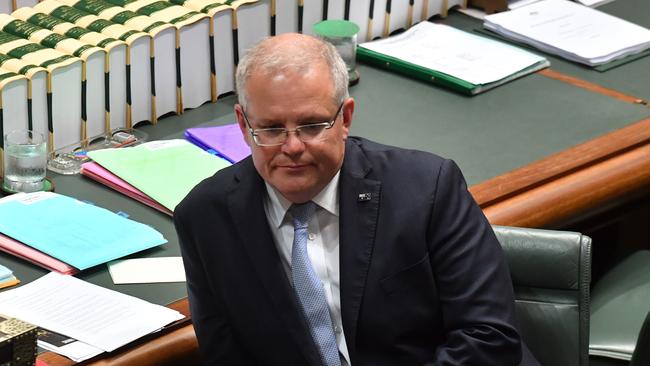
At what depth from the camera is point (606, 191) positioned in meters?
2.92

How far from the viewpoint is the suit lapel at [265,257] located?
2.15 m

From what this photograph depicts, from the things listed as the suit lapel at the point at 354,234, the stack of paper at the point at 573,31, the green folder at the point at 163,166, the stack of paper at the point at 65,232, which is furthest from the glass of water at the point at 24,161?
the stack of paper at the point at 573,31

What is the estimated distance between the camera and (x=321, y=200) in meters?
2.16

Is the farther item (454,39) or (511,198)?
(454,39)

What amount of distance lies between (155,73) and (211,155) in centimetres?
25

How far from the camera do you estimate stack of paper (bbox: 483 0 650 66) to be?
350 centimetres

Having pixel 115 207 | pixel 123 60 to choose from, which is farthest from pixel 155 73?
pixel 115 207

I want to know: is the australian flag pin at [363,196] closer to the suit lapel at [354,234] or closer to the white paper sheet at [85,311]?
the suit lapel at [354,234]

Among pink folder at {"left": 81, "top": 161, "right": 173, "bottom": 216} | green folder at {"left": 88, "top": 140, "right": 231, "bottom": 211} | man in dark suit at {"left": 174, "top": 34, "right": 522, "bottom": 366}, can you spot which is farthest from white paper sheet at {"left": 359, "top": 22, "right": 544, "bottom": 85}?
man in dark suit at {"left": 174, "top": 34, "right": 522, "bottom": 366}

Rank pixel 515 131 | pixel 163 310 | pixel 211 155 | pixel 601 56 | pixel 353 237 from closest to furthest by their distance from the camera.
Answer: pixel 353 237, pixel 163 310, pixel 211 155, pixel 515 131, pixel 601 56

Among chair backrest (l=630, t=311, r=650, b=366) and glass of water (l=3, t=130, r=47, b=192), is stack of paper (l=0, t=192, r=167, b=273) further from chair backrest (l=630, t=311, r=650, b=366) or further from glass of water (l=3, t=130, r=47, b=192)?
chair backrest (l=630, t=311, r=650, b=366)

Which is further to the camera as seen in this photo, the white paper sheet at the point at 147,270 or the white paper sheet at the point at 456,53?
the white paper sheet at the point at 456,53

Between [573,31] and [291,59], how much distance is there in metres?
1.81

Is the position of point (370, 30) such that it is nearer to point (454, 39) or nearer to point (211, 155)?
Result: point (454, 39)
